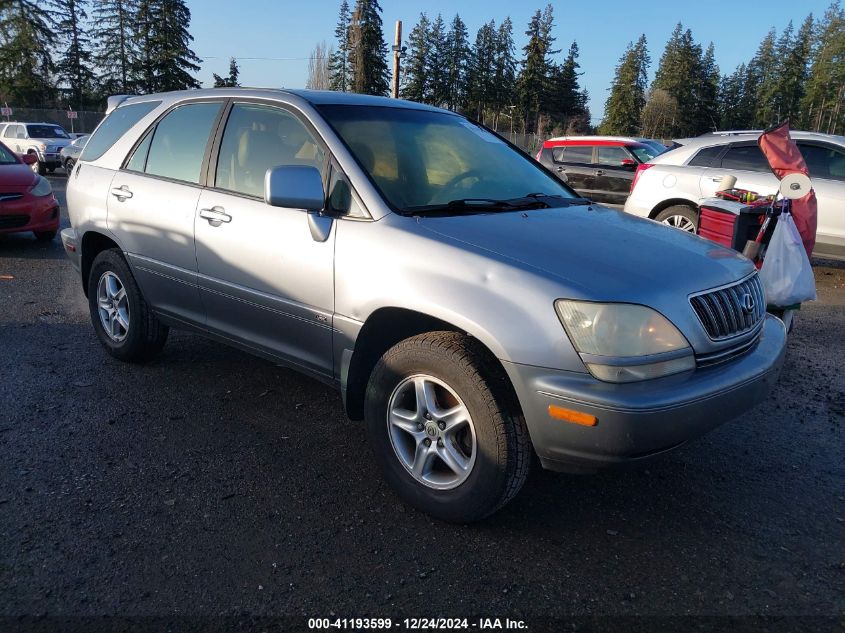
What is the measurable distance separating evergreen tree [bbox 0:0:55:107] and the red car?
56845mm

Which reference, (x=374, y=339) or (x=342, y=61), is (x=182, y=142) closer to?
(x=374, y=339)

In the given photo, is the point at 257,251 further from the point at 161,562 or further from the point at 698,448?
the point at 698,448

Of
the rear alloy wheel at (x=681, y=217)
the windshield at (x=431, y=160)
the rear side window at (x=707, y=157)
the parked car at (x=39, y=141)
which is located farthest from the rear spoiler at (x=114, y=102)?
the parked car at (x=39, y=141)

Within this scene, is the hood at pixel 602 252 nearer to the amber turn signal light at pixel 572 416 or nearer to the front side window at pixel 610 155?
the amber turn signal light at pixel 572 416

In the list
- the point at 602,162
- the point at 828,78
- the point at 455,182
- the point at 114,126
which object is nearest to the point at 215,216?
the point at 455,182

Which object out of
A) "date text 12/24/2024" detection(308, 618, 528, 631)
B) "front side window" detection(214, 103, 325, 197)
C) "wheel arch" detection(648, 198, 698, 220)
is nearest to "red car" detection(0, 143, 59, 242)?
"front side window" detection(214, 103, 325, 197)

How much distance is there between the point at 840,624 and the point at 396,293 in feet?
6.62

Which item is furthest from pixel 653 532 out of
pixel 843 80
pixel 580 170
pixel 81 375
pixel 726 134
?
pixel 843 80

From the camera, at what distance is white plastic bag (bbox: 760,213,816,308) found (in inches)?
193

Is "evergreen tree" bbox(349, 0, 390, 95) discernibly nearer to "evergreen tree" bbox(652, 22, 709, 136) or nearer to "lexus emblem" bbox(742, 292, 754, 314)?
"evergreen tree" bbox(652, 22, 709, 136)

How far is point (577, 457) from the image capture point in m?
2.42

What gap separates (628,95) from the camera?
84500 mm

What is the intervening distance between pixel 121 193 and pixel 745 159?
7.43m

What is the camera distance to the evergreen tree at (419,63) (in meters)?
78.1
